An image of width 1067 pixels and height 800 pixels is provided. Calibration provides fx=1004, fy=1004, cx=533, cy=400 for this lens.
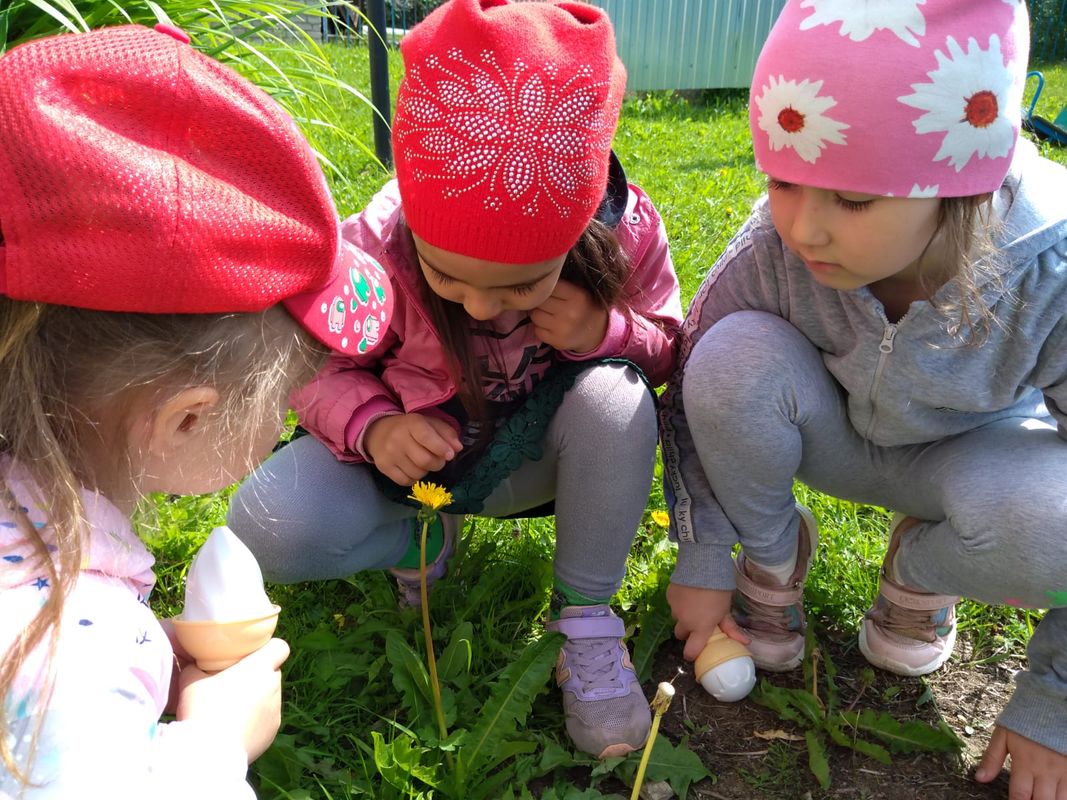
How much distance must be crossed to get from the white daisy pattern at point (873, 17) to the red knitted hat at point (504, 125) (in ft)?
0.94

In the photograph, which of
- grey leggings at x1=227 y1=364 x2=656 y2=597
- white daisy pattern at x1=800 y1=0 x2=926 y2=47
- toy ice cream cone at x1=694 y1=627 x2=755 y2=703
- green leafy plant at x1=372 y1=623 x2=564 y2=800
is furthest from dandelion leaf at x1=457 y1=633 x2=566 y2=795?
white daisy pattern at x1=800 y1=0 x2=926 y2=47

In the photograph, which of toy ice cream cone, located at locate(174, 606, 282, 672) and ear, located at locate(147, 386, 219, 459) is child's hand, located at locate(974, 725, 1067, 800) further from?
ear, located at locate(147, 386, 219, 459)

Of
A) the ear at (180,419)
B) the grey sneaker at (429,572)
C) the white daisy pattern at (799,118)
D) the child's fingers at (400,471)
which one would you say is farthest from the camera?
the grey sneaker at (429,572)

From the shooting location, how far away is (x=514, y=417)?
1.69 m

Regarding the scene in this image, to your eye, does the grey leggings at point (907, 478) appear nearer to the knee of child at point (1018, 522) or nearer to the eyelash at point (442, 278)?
the knee of child at point (1018, 522)

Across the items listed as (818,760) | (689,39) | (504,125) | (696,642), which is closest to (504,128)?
(504,125)

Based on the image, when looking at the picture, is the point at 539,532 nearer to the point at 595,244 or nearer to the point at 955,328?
the point at 595,244

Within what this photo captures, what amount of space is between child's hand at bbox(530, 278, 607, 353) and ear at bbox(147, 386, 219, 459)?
655 mm

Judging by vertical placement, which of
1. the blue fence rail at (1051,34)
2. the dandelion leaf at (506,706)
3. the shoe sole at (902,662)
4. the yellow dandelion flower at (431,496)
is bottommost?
the blue fence rail at (1051,34)

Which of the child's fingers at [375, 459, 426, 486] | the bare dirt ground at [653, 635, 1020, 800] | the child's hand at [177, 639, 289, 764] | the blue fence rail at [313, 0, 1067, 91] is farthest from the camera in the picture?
the blue fence rail at [313, 0, 1067, 91]

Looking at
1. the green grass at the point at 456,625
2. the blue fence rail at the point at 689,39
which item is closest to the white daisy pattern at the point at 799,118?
the green grass at the point at 456,625

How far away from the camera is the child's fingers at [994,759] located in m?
1.50

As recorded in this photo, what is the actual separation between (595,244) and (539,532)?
2.33 feet

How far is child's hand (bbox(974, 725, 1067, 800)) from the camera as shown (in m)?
1.46
